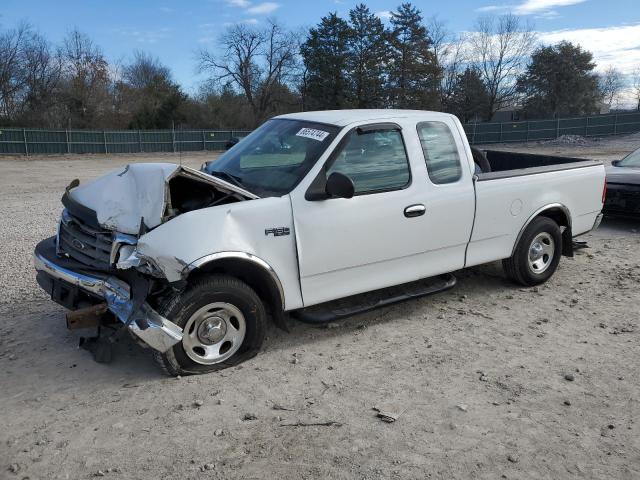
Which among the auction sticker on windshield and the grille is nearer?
the grille

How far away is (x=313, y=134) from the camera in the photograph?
4863 mm

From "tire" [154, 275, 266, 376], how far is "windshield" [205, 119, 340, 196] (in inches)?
34.2

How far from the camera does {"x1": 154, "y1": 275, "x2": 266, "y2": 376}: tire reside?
3.94 metres

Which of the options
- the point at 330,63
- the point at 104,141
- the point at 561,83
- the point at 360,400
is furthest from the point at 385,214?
the point at 561,83

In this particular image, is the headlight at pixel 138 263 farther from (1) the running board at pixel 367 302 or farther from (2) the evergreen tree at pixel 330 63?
(2) the evergreen tree at pixel 330 63

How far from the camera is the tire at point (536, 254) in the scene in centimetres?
600

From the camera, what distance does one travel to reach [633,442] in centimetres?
339

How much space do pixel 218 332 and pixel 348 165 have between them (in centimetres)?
170

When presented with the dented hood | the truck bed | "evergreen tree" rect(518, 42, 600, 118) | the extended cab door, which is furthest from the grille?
"evergreen tree" rect(518, 42, 600, 118)

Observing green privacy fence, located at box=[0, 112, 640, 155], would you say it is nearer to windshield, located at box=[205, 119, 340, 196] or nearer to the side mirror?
windshield, located at box=[205, 119, 340, 196]

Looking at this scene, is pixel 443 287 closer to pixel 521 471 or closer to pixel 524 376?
pixel 524 376

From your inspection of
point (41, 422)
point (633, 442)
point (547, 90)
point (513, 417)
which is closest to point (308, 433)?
point (513, 417)

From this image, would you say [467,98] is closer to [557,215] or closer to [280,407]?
[557,215]

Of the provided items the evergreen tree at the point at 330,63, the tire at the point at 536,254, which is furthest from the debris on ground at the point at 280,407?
the evergreen tree at the point at 330,63
